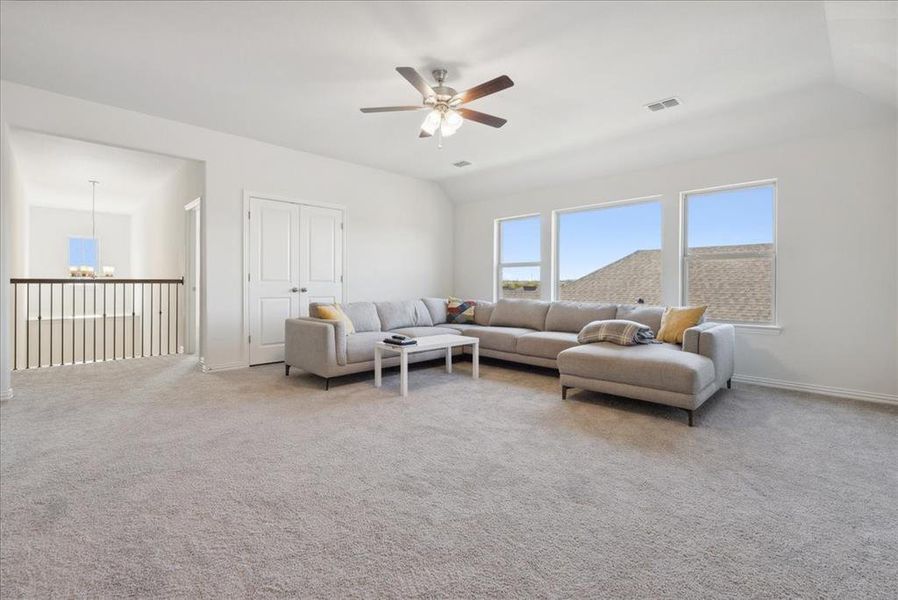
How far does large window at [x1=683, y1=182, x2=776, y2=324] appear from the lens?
4.42 meters

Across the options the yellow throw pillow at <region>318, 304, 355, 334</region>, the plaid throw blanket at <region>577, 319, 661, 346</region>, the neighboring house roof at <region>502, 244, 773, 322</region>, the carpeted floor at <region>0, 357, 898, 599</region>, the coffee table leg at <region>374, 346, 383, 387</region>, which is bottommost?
the carpeted floor at <region>0, 357, 898, 599</region>

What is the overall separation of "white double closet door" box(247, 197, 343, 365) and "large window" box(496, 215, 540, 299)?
2485 millimetres

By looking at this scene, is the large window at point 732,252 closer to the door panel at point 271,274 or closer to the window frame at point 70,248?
the door panel at point 271,274

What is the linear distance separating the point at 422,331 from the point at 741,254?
11.8 feet

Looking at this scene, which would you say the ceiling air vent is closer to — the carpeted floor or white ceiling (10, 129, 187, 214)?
the carpeted floor

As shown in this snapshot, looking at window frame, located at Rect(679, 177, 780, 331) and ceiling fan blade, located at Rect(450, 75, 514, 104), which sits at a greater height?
ceiling fan blade, located at Rect(450, 75, 514, 104)

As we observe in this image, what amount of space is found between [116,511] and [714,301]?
5.31 m

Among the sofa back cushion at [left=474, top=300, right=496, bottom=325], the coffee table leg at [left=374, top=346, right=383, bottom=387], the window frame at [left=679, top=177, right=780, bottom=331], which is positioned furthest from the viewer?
the sofa back cushion at [left=474, top=300, right=496, bottom=325]

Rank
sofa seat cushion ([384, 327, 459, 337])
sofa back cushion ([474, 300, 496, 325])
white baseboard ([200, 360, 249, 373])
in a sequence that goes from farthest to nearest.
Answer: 1. sofa back cushion ([474, 300, 496, 325])
2. sofa seat cushion ([384, 327, 459, 337])
3. white baseboard ([200, 360, 249, 373])

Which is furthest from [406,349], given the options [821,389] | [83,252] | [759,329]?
[83,252]

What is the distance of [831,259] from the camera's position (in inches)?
156

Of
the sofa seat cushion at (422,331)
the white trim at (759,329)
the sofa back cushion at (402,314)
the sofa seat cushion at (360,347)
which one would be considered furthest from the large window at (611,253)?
the sofa seat cushion at (360,347)

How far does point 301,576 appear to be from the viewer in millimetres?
1481

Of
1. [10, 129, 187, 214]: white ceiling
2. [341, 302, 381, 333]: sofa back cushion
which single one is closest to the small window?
[10, 129, 187, 214]: white ceiling
